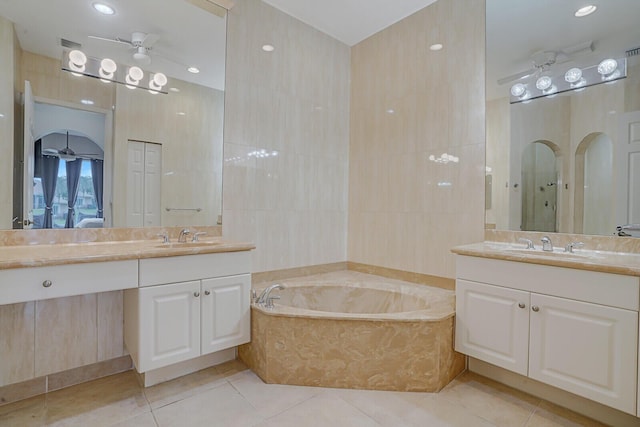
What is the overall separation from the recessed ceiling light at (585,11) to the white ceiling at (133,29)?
242 cm

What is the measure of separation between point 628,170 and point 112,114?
3194mm

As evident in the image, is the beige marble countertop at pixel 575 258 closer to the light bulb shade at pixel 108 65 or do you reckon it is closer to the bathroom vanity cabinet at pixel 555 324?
the bathroom vanity cabinet at pixel 555 324

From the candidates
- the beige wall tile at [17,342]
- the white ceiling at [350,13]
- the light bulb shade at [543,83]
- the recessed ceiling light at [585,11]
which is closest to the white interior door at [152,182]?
the beige wall tile at [17,342]

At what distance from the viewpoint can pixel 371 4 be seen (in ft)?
8.96

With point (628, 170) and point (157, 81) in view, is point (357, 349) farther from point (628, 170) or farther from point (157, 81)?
point (157, 81)

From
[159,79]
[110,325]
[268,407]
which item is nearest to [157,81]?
[159,79]

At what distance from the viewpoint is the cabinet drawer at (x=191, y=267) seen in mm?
1799

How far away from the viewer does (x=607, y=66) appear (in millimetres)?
1967

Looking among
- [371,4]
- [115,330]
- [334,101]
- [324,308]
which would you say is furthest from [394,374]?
[371,4]

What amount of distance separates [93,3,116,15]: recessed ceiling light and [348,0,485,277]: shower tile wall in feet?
6.98

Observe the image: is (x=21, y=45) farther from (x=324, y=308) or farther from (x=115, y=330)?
(x=324, y=308)

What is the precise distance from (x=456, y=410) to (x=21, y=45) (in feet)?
10.5

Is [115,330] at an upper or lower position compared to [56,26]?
lower

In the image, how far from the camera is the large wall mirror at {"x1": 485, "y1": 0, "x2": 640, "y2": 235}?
1.92 meters
